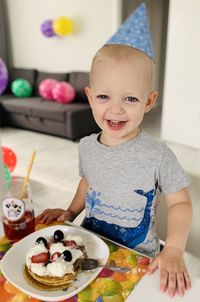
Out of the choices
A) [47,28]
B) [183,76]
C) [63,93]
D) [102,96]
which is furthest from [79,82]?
[102,96]

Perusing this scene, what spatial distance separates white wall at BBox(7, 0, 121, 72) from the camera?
15.7 feet

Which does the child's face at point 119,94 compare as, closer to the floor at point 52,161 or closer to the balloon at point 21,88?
the floor at point 52,161

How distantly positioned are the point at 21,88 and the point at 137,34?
183 inches

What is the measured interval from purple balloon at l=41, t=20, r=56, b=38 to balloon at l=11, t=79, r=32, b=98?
87 cm

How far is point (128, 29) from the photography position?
2.65 ft

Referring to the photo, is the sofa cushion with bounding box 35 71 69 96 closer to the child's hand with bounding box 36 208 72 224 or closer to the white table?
the child's hand with bounding box 36 208 72 224

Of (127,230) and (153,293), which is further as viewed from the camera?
(127,230)

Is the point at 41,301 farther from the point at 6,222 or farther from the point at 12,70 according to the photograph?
the point at 12,70

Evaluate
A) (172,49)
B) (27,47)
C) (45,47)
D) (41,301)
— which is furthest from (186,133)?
(41,301)

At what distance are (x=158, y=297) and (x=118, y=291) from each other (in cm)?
8

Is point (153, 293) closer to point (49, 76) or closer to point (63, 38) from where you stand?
point (49, 76)

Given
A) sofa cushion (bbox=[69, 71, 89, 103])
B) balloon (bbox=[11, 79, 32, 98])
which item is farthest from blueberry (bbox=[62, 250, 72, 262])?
balloon (bbox=[11, 79, 32, 98])

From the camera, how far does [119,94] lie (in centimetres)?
79

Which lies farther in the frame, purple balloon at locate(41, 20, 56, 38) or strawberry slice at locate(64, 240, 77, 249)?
purple balloon at locate(41, 20, 56, 38)
